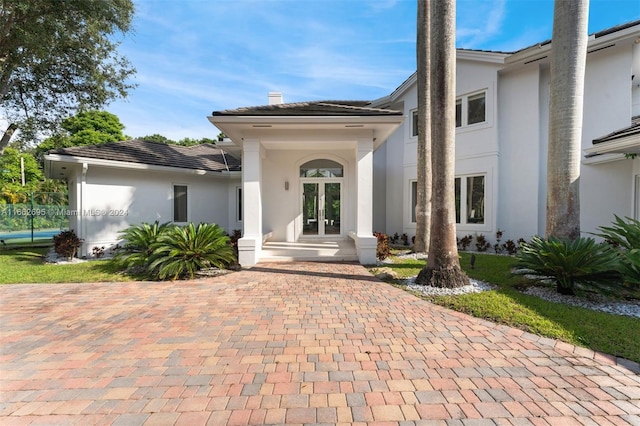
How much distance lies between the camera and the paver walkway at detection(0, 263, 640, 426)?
8.31 feet

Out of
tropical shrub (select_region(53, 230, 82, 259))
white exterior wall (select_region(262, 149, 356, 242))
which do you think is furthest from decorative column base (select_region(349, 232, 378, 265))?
tropical shrub (select_region(53, 230, 82, 259))

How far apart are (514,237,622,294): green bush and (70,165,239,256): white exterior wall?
40.1 feet

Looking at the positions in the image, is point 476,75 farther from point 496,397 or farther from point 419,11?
point 496,397

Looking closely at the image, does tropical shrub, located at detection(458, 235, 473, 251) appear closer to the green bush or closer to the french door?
the french door

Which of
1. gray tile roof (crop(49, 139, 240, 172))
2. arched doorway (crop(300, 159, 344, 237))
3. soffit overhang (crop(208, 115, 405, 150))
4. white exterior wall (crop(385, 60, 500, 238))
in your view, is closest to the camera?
soffit overhang (crop(208, 115, 405, 150))

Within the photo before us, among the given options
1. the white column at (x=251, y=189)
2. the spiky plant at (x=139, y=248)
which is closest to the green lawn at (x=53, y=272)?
the spiky plant at (x=139, y=248)

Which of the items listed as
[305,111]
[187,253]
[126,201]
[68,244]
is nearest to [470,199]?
[305,111]

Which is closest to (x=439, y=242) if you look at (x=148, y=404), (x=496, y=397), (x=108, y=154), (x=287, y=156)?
(x=496, y=397)

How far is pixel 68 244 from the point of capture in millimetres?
9844

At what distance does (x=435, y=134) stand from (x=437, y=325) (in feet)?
12.8

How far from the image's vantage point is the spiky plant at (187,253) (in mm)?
7227

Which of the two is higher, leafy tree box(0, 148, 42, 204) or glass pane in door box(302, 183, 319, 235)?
leafy tree box(0, 148, 42, 204)

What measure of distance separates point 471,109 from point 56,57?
1695cm

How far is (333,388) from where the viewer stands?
2.85 m
